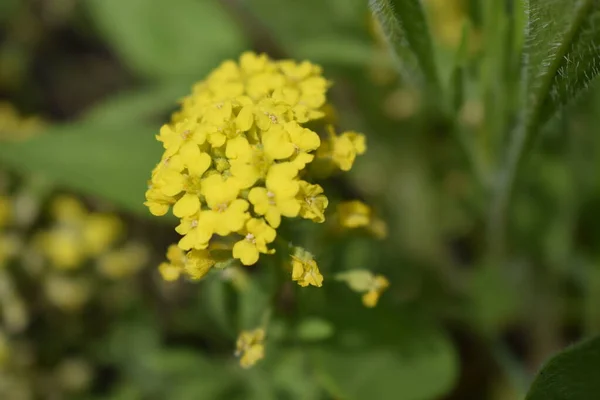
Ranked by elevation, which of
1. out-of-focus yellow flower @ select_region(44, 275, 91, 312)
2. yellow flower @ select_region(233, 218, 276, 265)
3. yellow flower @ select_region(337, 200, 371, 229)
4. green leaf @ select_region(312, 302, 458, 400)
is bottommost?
green leaf @ select_region(312, 302, 458, 400)

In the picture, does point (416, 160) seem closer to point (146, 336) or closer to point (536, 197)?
point (536, 197)

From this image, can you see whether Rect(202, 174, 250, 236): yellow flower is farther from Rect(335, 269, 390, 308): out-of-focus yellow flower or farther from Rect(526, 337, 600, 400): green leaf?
Rect(526, 337, 600, 400): green leaf

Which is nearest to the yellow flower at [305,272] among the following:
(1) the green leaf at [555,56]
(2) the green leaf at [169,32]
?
(1) the green leaf at [555,56]

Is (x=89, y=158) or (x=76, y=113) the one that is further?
(x=76, y=113)

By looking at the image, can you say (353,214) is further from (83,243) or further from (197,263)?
(83,243)

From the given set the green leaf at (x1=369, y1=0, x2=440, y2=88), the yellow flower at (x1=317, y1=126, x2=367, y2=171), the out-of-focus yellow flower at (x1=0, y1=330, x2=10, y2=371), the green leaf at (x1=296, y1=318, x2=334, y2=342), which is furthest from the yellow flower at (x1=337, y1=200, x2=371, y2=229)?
the out-of-focus yellow flower at (x1=0, y1=330, x2=10, y2=371)

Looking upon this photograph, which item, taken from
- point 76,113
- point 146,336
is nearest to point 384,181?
point 146,336

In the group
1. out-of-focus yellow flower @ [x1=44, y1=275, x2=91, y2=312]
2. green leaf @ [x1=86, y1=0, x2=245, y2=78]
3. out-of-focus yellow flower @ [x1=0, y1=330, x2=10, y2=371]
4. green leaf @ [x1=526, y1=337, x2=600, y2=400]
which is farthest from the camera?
green leaf @ [x1=86, y1=0, x2=245, y2=78]
